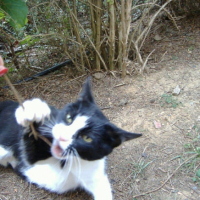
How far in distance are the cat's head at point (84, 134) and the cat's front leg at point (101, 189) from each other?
280 millimetres

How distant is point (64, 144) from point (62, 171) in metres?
0.38

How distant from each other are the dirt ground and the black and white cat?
0.42 feet

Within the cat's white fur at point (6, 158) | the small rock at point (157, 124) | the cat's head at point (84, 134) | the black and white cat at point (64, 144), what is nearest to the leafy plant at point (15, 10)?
the black and white cat at point (64, 144)

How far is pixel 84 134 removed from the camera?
1.26m

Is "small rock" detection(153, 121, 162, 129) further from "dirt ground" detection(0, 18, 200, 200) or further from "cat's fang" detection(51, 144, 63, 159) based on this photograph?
"cat's fang" detection(51, 144, 63, 159)

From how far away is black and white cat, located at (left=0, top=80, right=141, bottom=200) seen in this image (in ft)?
4.14

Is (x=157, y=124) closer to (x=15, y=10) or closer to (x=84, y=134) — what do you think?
(x=84, y=134)

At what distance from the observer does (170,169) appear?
1.71 metres

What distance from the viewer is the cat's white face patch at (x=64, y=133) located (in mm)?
1207

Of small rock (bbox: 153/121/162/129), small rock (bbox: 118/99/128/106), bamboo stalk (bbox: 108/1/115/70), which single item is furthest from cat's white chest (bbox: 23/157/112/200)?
bamboo stalk (bbox: 108/1/115/70)

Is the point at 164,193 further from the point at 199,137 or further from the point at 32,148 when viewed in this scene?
the point at 32,148

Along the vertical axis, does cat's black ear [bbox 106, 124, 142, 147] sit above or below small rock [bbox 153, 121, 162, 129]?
above

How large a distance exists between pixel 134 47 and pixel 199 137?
4.33 feet

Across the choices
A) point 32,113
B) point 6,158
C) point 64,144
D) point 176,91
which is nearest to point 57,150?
point 64,144
